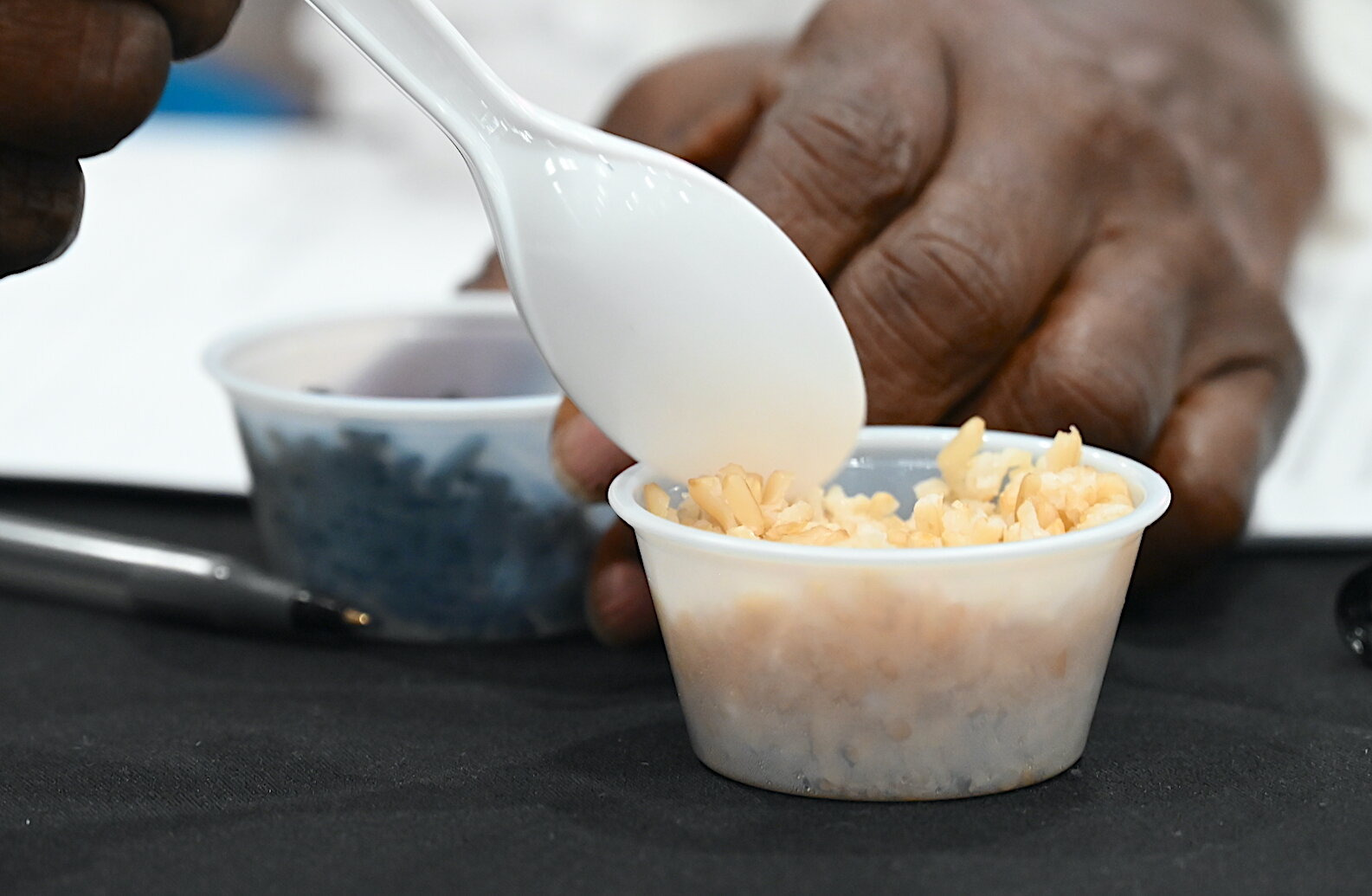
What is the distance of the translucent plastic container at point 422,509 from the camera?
0.69 m

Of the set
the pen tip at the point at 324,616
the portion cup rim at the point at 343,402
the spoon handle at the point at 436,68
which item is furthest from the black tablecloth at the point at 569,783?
the spoon handle at the point at 436,68

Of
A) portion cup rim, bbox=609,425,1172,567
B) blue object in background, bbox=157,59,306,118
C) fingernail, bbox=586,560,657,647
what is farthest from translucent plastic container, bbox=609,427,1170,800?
blue object in background, bbox=157,59,306,118

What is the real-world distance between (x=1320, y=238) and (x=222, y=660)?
1.00 meters

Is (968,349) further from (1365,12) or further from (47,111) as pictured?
(1365,12)

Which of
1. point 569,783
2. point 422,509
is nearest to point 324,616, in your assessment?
point 422,509

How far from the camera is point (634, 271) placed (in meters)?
0.55

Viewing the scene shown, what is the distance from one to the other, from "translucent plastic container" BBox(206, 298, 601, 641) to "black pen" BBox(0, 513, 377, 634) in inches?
1.0

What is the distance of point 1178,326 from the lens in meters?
0.76

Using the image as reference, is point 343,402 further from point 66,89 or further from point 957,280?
point 957,280

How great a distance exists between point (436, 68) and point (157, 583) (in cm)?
35

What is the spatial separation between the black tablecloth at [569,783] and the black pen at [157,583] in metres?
0.01

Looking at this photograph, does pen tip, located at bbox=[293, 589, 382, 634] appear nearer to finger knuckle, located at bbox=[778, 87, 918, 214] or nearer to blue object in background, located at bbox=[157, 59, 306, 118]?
finger knuckle, located at bbox=[778, 87, 918, 214]

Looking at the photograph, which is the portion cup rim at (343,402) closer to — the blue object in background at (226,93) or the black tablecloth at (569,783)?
the black tablecloth at (569,783)

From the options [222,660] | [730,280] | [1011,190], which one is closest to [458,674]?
[222,660]
